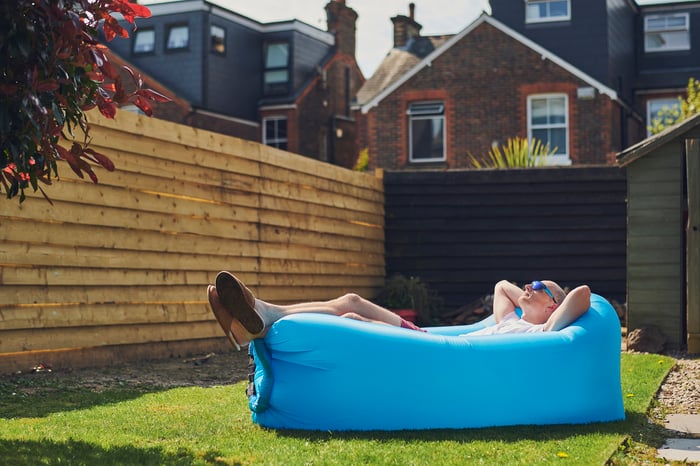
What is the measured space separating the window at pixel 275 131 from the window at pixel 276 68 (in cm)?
89

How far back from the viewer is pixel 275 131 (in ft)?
96.5

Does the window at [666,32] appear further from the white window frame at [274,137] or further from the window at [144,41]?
the window at [144,41]

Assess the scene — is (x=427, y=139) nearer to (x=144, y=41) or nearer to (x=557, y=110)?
(x=557, y=110)

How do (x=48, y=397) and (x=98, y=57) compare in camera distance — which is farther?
(x=48, y=397)

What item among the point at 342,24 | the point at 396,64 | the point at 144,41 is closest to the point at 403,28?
the point at 396,64

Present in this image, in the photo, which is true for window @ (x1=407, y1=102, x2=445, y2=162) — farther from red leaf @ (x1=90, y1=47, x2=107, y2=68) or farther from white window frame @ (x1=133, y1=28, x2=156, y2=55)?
red leaf @ (x1=90, y1=47, x2=107, y2=68)

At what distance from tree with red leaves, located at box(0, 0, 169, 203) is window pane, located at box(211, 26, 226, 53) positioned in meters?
23.3

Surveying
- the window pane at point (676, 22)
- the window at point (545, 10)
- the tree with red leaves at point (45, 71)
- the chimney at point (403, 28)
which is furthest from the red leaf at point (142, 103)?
the window pane at point (676, 22)

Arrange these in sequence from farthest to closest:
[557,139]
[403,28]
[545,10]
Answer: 1. [403,28]
2. [545,10]
3. [557,139]

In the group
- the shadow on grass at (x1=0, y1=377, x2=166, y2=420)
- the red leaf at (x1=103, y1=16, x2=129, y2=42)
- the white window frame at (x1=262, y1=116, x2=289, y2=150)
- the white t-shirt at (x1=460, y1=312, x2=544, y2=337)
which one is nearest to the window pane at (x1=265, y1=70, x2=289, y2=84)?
the white window frame at (x1=262, y1=116, x2=289, y2=150)

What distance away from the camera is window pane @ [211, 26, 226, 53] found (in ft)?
90.0

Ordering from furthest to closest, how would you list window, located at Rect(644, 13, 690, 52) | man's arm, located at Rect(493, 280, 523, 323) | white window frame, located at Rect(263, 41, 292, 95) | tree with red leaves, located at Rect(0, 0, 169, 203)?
white window frame, located at Rect(263, 41, 292, 95) → window, located at Rect(644, 13, 690, 52) → man's arm, located at Rect(493, 280, 523, 323) → tree with red leaves, located at Rect(0, 0, 169, 203)

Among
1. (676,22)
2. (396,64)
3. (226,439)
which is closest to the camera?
(226,439)

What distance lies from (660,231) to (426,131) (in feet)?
45.4
